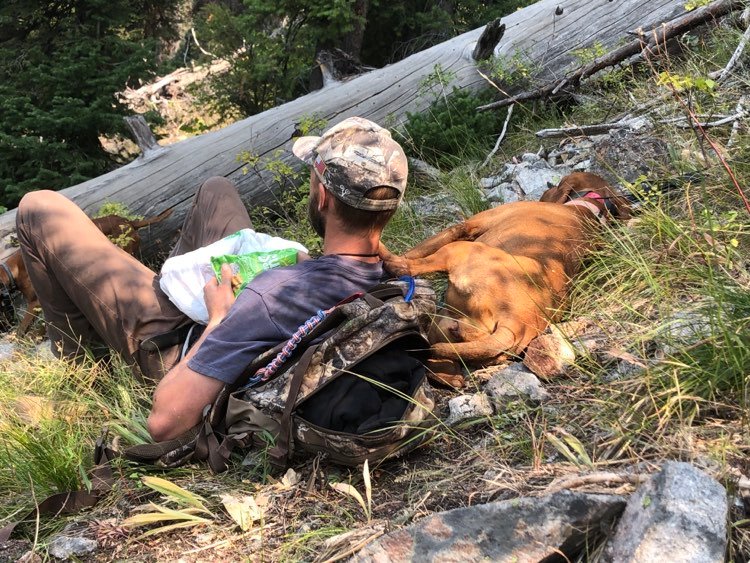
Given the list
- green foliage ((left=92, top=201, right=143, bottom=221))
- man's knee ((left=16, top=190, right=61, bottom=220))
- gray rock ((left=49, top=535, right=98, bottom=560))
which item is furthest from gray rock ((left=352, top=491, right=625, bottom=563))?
green foliage ((left=92, top=201, right=143, bottom=221))

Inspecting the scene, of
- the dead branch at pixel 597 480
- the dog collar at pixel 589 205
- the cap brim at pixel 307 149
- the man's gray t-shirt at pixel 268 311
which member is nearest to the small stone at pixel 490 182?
the dog collar at pixel 589 205

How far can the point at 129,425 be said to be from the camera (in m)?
3.14

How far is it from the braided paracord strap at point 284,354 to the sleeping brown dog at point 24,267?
10.4 feet

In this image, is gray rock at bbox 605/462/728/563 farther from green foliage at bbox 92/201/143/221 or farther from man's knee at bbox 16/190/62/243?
green foliage at bbox 92/201/143/221

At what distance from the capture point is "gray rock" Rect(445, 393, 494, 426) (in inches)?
106

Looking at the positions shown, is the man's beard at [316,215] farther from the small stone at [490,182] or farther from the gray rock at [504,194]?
the small stone at [490,182]

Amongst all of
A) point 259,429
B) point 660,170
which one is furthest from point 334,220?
point 660,170

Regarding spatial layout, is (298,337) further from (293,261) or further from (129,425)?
(129,425)

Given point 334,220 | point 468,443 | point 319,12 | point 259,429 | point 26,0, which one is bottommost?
point 468,443

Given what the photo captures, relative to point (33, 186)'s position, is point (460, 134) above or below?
below

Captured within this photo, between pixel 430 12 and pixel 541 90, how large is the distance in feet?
10.8

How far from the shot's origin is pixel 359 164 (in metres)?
2.75

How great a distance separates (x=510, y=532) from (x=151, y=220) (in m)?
4.95

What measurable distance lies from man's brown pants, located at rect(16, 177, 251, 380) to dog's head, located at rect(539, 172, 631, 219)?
1866 mm
